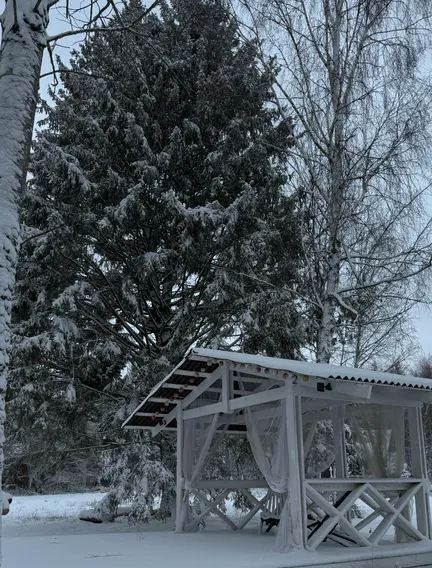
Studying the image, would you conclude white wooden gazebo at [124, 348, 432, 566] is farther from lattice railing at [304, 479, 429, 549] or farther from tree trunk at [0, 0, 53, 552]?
tree trunk at [0, 0, 53, 552]

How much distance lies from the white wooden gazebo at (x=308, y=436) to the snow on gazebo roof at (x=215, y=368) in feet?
0.06

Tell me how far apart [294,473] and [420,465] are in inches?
91.6

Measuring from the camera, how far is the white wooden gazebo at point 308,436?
731 cm

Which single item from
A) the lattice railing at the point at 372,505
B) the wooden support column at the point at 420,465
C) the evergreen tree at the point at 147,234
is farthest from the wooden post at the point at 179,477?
the wooden support column at the point at 420,465

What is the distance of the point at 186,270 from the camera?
12883 millimetres

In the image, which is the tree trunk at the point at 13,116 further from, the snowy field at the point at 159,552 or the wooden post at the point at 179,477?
the wooden post at the point at 179,477

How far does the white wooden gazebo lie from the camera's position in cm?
→ 731

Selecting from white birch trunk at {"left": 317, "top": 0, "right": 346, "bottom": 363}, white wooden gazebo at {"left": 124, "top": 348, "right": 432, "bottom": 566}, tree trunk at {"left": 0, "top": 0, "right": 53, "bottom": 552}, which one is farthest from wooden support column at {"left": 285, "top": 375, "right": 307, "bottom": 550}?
tree trunk at {"left": 0, "top": 0, "right": 53, "bottom": 552}

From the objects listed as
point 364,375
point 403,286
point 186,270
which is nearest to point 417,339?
point 403,286

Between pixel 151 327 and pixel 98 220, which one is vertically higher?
pixel 98 220

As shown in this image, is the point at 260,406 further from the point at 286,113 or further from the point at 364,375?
the point at 286,113

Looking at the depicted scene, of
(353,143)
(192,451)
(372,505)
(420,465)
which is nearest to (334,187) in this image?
(353,143)

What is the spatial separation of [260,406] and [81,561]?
10.7ft

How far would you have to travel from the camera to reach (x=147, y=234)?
1309cm
